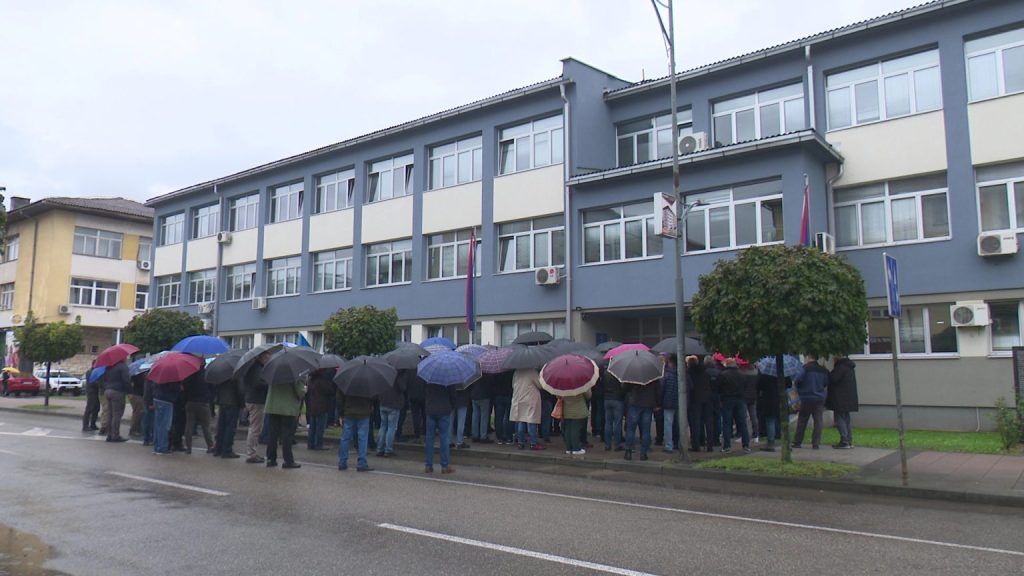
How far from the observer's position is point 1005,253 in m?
16.3

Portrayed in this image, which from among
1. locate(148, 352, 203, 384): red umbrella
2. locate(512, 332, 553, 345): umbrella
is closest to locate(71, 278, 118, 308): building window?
locate(148, 352, 203, 384): red umbrella

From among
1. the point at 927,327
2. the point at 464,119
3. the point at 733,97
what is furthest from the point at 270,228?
the point at 927,327

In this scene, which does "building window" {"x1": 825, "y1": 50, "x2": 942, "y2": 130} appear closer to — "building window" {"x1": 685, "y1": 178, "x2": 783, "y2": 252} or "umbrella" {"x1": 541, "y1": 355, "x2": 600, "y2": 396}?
"building window" {"x1": 685, "y1": 178, "x2": 783, "y2": 252}

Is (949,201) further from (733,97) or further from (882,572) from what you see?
(882,572)

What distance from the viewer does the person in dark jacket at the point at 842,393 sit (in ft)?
44.4

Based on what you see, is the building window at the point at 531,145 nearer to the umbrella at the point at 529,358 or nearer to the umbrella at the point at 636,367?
the umbrella at the point at 529,358

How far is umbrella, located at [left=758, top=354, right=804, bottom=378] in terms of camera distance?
14.0 m

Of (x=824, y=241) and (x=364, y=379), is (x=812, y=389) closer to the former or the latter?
(x=824, y=241)

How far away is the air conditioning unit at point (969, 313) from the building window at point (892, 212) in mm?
1691

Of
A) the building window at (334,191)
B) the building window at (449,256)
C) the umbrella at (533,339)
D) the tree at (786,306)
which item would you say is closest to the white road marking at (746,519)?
the tree at (786,306)

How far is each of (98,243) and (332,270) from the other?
82.2 feet

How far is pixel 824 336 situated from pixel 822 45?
11391 millimetres

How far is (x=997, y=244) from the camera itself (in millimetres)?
16344

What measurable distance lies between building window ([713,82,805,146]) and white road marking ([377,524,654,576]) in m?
15.8
